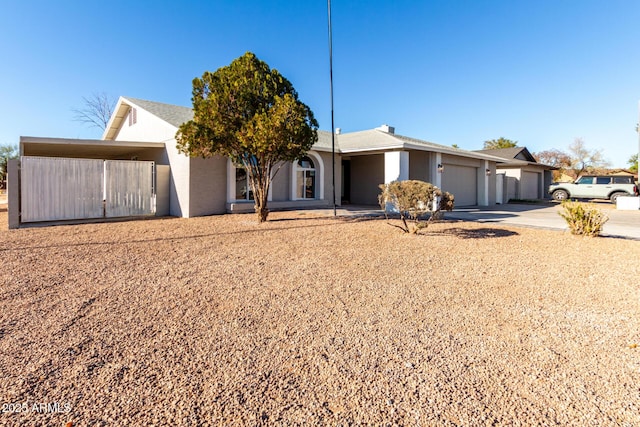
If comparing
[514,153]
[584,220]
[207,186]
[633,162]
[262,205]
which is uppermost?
[633,162]

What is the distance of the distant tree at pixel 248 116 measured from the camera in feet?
30.5

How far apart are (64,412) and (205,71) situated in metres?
9.87

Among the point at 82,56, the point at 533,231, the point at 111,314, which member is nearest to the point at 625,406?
the point at 111,314

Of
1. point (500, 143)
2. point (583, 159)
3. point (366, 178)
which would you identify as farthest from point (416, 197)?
point (500, 143)

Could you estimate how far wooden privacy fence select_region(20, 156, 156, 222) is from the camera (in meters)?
10.4

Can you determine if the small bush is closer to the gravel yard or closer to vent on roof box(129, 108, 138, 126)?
the gravel yard

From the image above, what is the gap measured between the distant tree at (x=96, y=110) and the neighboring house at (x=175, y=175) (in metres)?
15.0

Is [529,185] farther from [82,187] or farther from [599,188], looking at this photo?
[82,187]

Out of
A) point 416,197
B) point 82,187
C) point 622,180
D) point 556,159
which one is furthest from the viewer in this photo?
point 556,159

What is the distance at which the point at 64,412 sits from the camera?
6.97 feet

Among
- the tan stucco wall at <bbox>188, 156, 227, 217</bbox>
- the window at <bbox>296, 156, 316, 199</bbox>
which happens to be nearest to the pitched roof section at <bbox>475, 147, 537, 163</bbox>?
the window at <bbox>296, 156, 316, 199</bbox>

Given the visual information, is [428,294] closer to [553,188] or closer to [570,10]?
[570,10]

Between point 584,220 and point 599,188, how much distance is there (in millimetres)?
17638

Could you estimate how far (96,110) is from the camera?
103 ft
